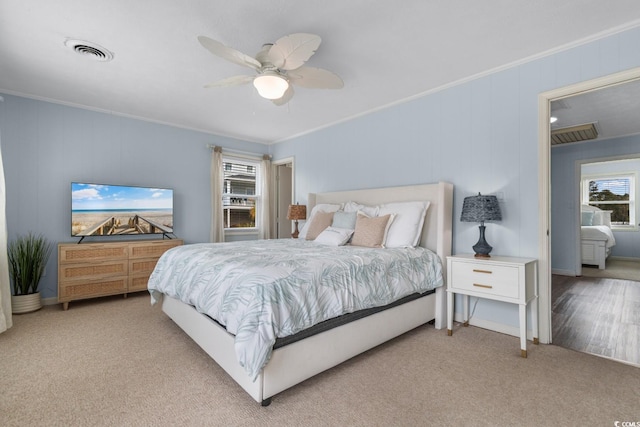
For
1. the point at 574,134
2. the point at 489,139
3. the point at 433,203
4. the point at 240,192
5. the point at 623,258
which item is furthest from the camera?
the point at 623,258

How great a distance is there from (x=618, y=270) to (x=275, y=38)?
7493 millimetres

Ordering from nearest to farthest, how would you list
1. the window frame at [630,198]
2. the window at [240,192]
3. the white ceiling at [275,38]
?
the white ceiling at [275,38] < the window at [240,192] < the window frame at [630,198]

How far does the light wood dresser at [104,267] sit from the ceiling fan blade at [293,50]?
3109 millimetres

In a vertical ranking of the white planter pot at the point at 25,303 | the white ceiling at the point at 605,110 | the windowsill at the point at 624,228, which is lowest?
the white planter pot at the point at 25,303

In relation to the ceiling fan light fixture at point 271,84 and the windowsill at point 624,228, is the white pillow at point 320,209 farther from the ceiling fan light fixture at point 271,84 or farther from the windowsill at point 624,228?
the windowsill at point 624,228

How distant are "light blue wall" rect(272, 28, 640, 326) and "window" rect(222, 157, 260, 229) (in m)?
2.53

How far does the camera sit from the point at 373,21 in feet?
7.16

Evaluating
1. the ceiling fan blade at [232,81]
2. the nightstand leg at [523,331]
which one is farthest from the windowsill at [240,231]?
the nightstand leg at [523,331]

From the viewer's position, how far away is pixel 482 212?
265cm

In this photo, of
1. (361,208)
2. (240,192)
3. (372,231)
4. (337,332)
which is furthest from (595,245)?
(240,192)

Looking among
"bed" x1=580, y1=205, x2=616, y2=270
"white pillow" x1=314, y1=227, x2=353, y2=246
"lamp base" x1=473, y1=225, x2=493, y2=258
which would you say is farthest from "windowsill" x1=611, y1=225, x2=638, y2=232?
"white pillow" x1=314, y1=227, x2=353, y2=246

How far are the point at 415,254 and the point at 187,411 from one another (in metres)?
2.11

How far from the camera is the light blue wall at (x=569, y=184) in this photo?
5.22m

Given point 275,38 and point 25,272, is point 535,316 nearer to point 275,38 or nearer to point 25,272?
point 275,38
